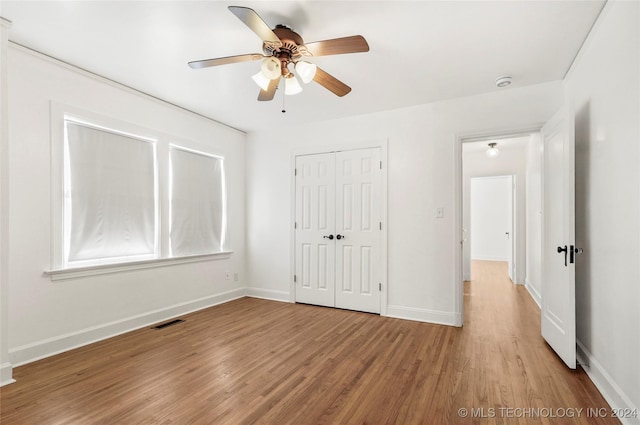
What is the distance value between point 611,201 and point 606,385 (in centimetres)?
124

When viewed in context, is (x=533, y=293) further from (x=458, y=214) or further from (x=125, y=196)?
(x=125, y=196)

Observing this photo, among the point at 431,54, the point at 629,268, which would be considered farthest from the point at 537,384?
the point at 431,54

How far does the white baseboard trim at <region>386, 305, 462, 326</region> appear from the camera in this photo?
351cm

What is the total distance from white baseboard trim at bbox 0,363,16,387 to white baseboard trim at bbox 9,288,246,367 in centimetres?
27

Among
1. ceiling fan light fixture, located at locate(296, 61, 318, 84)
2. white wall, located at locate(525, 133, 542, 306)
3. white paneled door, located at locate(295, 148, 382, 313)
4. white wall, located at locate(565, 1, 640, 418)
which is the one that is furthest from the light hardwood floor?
ceiling fan light fixture, located at locate(296, 61, 318, 84)

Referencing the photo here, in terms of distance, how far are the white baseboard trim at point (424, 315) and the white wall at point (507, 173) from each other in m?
2.62

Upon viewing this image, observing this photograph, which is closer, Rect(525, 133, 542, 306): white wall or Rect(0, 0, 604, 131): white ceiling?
Rect(0, 0, 604, 131): white ceiling

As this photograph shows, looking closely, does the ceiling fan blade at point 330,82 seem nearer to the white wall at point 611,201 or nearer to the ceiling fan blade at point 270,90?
the ceiling fan blade at point 270,90

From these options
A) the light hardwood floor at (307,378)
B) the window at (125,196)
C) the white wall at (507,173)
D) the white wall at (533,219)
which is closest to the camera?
the light hardwood floor at (307,378)

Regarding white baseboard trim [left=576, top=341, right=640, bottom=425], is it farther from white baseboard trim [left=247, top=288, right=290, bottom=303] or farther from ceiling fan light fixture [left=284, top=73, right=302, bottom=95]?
white baseboard trim [left=247, top=288, right=290, bottom=303]

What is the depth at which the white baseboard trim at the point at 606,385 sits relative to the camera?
1.74 meters

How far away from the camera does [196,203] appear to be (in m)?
4.26

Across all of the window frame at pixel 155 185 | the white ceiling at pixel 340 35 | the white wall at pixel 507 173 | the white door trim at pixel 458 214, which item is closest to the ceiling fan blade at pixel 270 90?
the white ceiling at pixel 340 35

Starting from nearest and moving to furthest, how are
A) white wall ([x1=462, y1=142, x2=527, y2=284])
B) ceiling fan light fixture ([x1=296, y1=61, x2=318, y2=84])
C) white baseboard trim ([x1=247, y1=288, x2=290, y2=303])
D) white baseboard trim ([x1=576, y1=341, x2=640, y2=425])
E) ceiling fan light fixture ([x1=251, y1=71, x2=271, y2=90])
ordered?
white baseboard trim ([x1=576, y1=341, x2=640, y2=425]), ceiling fan light fixture ([x1=296, y1=61, x2=318, y2=84]), ceiling fan light fixture ([x1=251, y1=71, x2=271, y2=90]), white baseboard trim ([x1=247, y1=288, x2=290, y2=303]), white wall ([x1=462, y1=142, x2=527, y2=284])
